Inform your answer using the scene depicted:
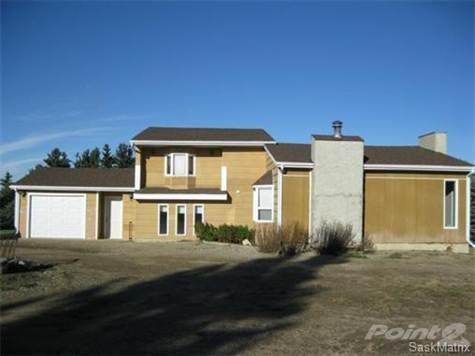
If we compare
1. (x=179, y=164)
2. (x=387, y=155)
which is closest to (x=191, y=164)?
(x=179, y=164)

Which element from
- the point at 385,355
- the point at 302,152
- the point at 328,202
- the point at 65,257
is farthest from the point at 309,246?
the point at 385,355

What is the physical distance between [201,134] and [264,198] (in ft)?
24.1

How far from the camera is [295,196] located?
23094mm

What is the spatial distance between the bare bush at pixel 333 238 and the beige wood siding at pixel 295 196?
91 cm

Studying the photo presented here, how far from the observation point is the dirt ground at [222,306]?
7.24 m

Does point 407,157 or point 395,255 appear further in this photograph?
point 407,157

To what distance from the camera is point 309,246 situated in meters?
22.3

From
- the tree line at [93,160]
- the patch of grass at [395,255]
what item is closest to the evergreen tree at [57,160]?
the tree line at [93,160]

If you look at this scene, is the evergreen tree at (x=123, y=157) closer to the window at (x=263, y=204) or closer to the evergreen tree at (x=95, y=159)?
the evergreen tree at (x=95, y=159)

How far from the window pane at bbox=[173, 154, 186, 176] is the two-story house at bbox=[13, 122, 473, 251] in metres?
0.06

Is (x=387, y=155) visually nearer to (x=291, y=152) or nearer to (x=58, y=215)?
(x=291, y=152)

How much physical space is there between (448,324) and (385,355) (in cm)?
231

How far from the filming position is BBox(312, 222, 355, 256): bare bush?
69.7 feet

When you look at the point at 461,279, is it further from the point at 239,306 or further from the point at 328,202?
the point at 328,202
